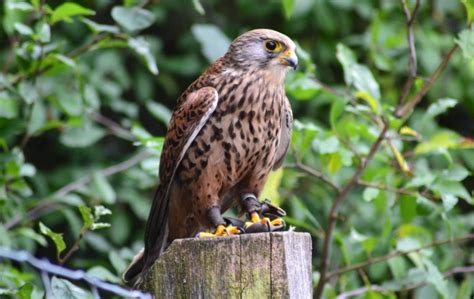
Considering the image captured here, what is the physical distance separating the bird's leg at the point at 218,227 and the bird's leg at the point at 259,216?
0.05m

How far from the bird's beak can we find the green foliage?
0.95 feet

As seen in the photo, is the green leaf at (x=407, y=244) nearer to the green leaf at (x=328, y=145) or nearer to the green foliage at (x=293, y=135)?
the green foliage at (x=293, y=135)

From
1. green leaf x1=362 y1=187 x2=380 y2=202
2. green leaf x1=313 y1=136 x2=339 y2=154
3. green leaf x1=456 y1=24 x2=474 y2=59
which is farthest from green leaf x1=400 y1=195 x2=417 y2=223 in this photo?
green leaf x1=456 y1=24 x2=474 y2=59

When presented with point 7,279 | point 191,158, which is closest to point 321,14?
point 191,158

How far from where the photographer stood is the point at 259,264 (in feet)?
6.81

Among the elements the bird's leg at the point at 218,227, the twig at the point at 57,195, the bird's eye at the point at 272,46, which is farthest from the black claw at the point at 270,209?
the twig at the point at 57,195

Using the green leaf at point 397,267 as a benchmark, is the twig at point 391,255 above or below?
above

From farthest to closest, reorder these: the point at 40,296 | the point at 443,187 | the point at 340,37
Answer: the point at 340,37 → the point at 443,187 → the point at 40,296

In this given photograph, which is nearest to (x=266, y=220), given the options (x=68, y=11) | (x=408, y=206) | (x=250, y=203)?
(x=250, y=203)

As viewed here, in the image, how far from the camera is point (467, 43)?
3197mm

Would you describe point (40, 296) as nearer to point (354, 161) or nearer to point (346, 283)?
point (354, 161)

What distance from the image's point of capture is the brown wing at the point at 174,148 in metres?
3.05

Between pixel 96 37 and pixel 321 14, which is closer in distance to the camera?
pixel 96 37

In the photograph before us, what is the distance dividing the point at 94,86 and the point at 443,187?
219 cm
